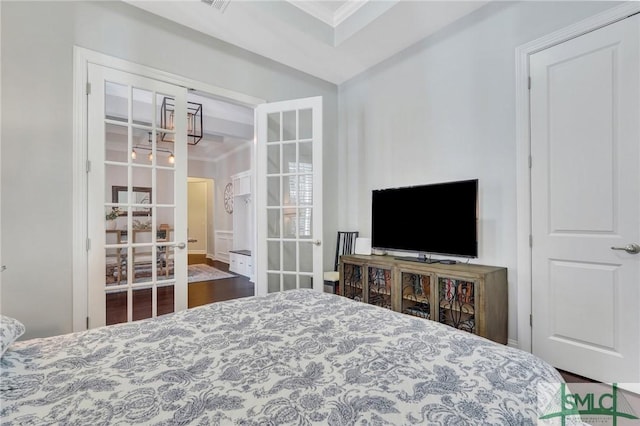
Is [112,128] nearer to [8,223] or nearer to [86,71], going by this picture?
[86,71]

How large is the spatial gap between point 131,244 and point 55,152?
840mm

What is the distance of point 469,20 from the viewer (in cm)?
272

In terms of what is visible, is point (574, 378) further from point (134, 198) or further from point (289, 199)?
point (134, 198)

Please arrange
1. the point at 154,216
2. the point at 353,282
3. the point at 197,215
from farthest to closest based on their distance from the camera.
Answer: the point at 197,215 → the point at 353,282 → the point at 154,216

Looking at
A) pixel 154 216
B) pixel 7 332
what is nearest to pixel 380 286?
pixel 154 216

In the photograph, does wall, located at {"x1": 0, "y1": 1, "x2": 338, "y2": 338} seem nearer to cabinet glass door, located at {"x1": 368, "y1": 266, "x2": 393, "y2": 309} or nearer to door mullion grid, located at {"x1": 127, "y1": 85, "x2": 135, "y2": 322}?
door mullion grid, located at {"x1": 127, "y1": 85, "x2": 135, "y2": 322}

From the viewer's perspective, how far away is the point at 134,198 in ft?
8.25

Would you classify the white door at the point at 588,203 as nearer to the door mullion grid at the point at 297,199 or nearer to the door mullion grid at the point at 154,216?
the door mullion grid at the point at 297,199

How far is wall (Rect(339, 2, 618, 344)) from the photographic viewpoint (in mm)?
2447

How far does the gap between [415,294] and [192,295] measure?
317cm

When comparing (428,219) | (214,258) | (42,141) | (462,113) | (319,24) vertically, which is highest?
(319,24)

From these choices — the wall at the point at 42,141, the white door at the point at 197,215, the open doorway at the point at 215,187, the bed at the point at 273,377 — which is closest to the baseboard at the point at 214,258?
the open doorway at the point at 215,187

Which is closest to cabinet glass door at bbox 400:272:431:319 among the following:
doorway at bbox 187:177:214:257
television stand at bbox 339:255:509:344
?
television stand at bbox 339:255:509:344

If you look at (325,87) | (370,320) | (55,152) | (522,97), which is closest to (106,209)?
(55,152)
